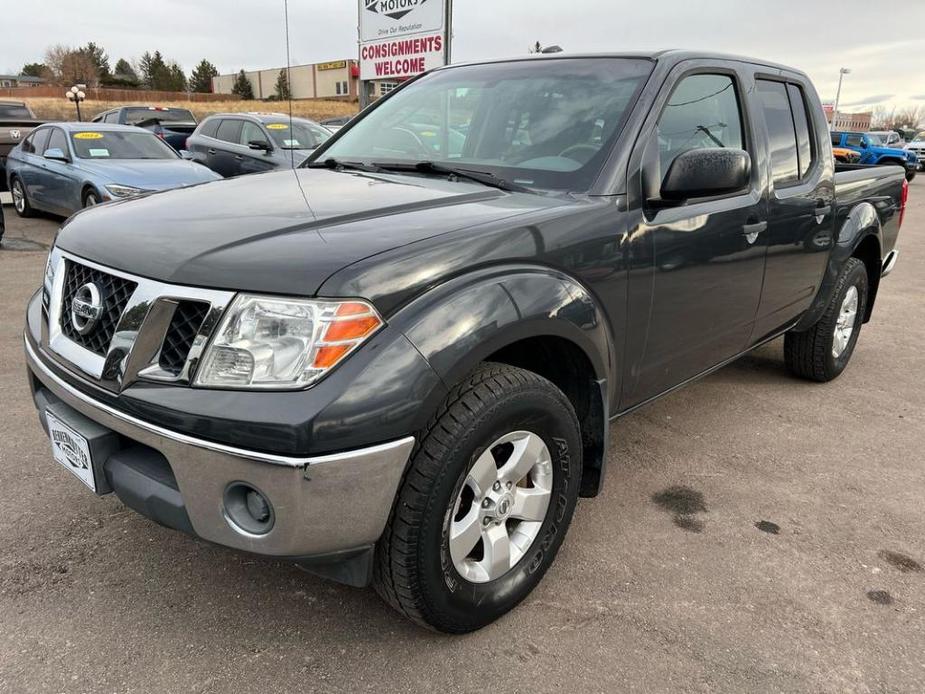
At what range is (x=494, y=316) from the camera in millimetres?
2004

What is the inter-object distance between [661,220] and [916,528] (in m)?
1.66

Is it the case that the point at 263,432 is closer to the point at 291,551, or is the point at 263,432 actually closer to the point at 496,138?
the point at 291,551

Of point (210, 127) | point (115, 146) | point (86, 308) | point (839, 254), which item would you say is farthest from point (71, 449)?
point (210, 127)

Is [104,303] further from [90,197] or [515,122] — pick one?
[90,197]

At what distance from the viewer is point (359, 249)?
74.5 inches

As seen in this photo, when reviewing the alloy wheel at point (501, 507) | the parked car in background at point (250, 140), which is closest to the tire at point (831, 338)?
the alloy wheel at point (501, 507)

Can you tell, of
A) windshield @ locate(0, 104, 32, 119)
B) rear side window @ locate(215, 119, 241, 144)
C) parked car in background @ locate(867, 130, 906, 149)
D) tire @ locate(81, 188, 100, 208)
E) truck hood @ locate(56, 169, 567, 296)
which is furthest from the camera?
parked car in background @ locate(867, 130, 906, 149)

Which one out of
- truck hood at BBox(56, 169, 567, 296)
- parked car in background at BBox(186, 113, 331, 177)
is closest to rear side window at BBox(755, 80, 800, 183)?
truck hood at BBox(56, 169, 567, 296)

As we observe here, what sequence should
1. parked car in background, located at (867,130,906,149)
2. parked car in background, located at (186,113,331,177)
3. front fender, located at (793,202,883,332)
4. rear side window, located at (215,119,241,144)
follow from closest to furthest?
1. front fender, located at (793,202,883,332)
2. parked car in background, located at (186,113,331,177)
3. rear side window, located at (215,119,241,144)
4. parked car in background, located at (867,130,906,149)

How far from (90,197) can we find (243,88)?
77.5 metres

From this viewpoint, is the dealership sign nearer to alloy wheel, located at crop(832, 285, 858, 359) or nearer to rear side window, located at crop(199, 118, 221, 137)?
rear side window, located at crop(199, 118, 221, 137)

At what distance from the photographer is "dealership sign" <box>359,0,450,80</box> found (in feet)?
38.6

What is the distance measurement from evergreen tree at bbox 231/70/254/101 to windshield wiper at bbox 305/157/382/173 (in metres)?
81.7

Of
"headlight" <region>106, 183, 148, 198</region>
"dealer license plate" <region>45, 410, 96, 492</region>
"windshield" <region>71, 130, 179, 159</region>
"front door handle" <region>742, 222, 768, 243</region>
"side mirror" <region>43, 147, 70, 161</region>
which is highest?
"front door handle" <region>742, 222, 768, 243</region>
